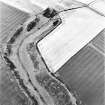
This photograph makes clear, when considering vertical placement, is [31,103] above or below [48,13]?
below

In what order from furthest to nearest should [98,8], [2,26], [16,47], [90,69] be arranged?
[98,8] → [2,26] → [16,47] → [90,69]

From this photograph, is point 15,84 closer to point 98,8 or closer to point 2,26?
point 2,26

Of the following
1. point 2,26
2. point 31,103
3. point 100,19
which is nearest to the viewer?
point 31,103

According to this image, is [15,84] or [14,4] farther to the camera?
[14,4]

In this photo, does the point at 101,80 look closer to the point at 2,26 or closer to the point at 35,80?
the point at 35,80

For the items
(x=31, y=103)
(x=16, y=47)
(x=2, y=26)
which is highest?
(x=2, y=26)

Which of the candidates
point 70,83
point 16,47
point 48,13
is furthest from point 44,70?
point 48,13

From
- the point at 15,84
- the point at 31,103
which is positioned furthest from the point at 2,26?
the point at 31,103
